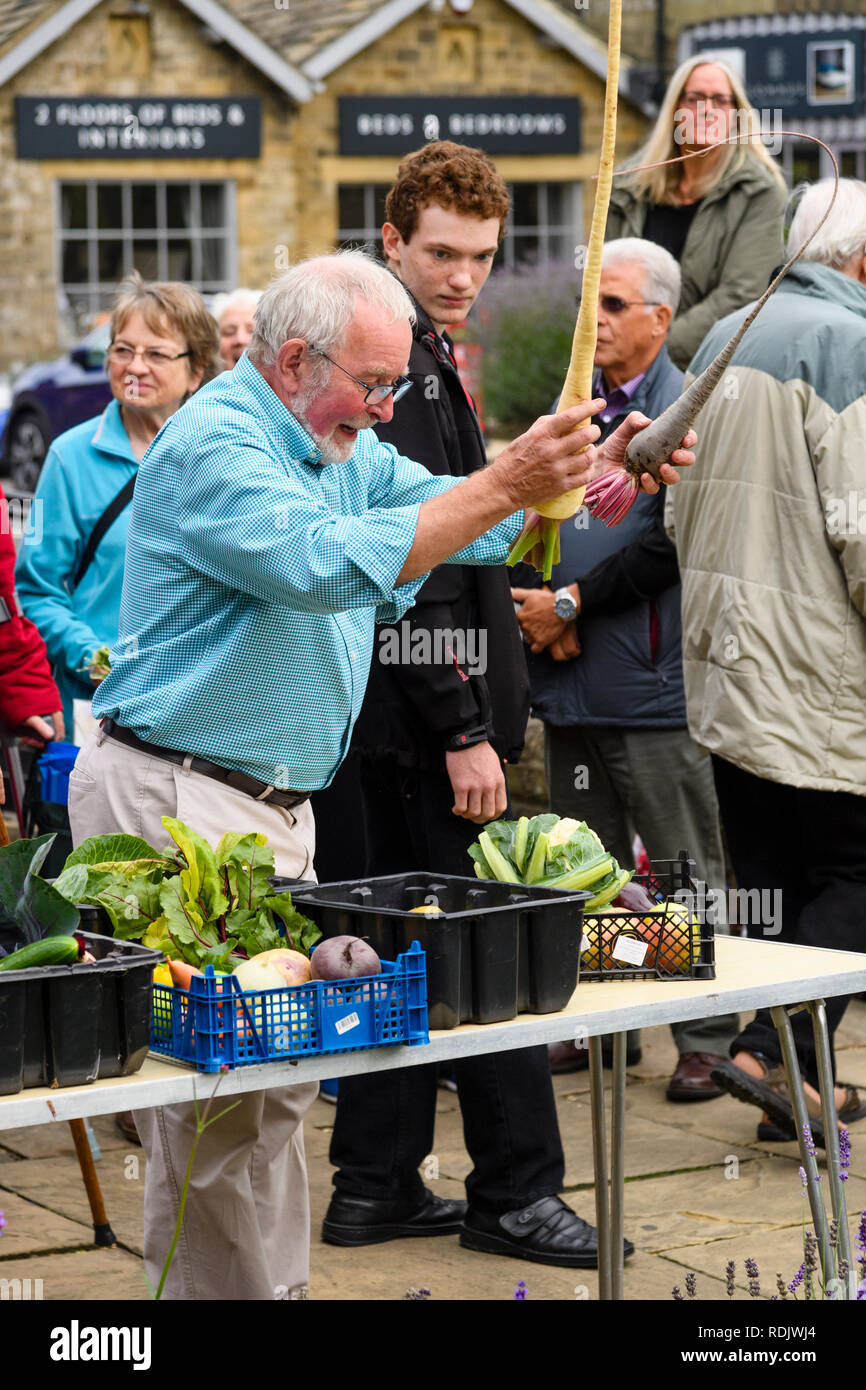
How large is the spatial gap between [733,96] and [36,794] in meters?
3.37

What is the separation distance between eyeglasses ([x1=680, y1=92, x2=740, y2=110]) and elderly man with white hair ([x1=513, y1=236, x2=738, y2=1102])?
138 centimetres

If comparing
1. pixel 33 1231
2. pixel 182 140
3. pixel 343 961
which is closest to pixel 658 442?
pixel 343 961

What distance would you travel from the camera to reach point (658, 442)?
3.27 metres

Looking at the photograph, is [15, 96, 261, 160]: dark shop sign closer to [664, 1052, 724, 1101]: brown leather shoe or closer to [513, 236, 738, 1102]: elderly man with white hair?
[513, 236, 738, 1102]: elderly man with white hair

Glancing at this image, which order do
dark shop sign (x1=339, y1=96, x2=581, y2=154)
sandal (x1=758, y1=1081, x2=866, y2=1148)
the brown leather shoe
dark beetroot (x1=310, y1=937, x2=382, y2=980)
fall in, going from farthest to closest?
dark shop sign (x1=339, y1=96, x2=581, y2=154)
the brown leather shoe
sandal (x1=758, y1=1081, x2=866, y2=1148)
dark beetroot (x1=310, y1=937, x2=382, y2=980)

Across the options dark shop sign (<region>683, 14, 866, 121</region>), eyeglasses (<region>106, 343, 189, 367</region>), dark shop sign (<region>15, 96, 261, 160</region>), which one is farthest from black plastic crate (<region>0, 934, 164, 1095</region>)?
dark shop sign (<region>15, 96, 261, 160</region>)

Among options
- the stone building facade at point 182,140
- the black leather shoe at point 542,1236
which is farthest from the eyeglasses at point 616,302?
the stone building facade at point 182,140

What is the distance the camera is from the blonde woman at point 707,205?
616 centimetres

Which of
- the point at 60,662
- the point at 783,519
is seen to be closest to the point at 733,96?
the point at 783,519

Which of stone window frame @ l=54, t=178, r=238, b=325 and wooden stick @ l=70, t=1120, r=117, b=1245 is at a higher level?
stone window frame @ l=54, t=178, r=238, b=325

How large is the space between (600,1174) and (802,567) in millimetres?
1654

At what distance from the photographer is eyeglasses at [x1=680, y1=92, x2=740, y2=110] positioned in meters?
6.35

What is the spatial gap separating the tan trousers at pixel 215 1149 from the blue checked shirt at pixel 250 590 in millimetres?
80
